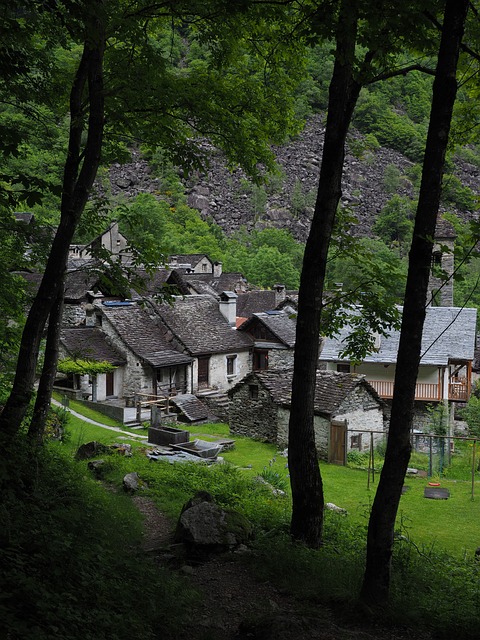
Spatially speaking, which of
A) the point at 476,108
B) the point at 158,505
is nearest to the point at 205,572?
the point at 158,505

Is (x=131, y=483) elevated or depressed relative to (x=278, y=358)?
depressed

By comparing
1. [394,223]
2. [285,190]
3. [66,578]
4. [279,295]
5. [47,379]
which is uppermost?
[285,190]

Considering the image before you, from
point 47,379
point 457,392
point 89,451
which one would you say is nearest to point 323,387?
point 457,392

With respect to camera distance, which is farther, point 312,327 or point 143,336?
point 143,336

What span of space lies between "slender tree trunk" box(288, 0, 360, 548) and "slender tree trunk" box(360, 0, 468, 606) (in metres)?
2.12

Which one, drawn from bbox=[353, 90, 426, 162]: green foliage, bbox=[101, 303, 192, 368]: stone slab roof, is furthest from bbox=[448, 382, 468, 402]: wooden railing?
bbox=[353, 90, 426, 162]: green foliage

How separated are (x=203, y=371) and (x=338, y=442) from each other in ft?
48.6

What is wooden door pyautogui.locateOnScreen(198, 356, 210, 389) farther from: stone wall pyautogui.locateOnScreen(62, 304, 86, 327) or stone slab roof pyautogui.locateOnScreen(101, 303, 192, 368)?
stone wall pyautogui.locateOnScreen(62, 304, 86, 327)

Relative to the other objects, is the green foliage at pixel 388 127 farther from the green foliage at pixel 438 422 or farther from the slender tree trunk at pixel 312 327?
the slender tree trunk at pixel 312 327

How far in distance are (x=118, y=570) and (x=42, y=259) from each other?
765 centimetres

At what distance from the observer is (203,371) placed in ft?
129

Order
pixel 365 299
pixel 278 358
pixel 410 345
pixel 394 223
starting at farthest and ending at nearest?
1. pixel 394 223
2. pixel 278 358
3. pixel 365 299
4. pixel 410 345

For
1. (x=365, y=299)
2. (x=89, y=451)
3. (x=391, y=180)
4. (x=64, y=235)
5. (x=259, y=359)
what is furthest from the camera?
(x=391, y=180)

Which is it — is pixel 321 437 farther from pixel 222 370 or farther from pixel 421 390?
pixel 222 370
